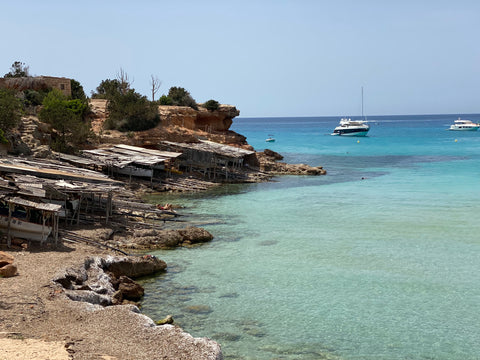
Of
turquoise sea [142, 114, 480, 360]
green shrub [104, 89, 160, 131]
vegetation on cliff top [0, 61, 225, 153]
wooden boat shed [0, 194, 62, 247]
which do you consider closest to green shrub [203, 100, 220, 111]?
vegetation on cliff top [0, 61, 225, 153]

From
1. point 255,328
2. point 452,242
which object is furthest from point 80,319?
point 452,242

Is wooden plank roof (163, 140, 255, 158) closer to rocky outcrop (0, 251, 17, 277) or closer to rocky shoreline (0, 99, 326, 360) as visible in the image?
rocky shoreline (0, 99, 326, 360)

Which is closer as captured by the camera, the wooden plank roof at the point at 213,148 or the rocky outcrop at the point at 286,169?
the wooden plank roof at the point at 213,148

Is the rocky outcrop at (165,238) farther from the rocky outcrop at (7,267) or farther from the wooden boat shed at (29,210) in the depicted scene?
the rocky outcrop at (7,267)

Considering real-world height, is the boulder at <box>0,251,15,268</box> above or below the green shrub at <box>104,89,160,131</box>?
below

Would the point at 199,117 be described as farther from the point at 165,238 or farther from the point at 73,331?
the point at 73,331

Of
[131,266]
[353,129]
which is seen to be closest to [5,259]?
[131,266]

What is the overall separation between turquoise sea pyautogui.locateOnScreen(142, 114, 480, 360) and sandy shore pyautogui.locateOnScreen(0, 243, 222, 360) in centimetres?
185

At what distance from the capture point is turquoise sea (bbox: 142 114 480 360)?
13844 mm

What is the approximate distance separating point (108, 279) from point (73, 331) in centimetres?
482

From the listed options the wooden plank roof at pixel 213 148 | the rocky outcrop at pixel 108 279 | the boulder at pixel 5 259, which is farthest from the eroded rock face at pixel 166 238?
the wooden plank roof at pixel 213 148

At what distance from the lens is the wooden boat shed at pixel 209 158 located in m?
42.1

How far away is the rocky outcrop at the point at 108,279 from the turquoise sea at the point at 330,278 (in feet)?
2.01

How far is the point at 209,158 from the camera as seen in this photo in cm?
4253
